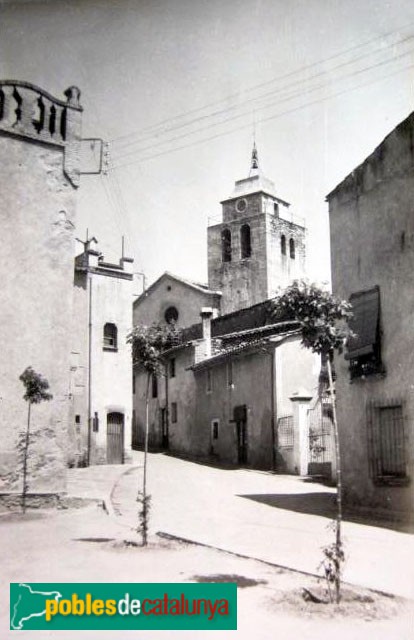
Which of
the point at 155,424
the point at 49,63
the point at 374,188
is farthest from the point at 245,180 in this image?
the point at 49,63

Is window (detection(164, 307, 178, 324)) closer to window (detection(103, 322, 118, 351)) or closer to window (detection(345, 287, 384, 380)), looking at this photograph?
window (detection(103, 322, 118, 351))

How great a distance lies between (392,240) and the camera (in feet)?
36.8

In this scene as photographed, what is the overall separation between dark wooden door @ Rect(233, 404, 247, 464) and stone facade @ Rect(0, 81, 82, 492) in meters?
11.8

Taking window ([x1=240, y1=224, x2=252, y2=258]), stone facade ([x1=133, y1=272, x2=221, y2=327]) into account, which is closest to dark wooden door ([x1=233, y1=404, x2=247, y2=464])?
stone facade ([x1=133, y1=272, x2=221, y2=327])

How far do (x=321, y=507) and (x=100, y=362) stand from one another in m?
12.8

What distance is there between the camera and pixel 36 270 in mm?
12484

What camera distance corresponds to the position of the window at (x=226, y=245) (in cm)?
4359

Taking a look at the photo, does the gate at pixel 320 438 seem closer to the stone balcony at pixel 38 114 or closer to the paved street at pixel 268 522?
the paved street at pixel 268 522

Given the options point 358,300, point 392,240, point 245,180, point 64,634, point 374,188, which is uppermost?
point 245,180

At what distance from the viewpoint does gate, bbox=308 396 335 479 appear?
19141mm

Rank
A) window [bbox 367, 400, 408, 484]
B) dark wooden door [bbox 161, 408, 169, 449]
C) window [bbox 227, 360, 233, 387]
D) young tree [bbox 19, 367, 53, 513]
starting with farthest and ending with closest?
dark wooden door [bbox 161, 408, 169, 449], window [bbox 227, 360, 233, 387], young tree [bbox 19, 367, 53, 513], window [bbox 367, 400, 408, 484]

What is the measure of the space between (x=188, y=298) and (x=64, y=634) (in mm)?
33016

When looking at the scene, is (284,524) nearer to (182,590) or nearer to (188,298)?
(182,590)

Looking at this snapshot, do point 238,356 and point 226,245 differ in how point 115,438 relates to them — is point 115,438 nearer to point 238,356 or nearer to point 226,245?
point 238,356
